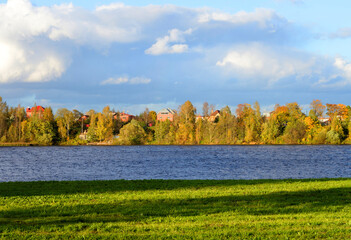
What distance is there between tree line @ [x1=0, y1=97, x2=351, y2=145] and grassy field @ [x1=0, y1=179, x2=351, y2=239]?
101m

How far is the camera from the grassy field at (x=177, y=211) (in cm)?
1050

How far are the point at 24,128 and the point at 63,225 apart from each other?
118192 mm

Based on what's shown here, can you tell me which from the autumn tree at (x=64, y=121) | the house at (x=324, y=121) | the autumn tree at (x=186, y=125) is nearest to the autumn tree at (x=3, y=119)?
the autumn tree at (x=64, y=121)

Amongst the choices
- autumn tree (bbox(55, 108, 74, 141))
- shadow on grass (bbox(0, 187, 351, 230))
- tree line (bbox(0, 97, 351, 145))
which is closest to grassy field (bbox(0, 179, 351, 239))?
shadow on grass (bbox(0, 187, 351, 230))

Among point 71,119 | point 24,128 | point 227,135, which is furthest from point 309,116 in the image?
point 24,128

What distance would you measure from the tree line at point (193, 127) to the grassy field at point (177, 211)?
101 metres

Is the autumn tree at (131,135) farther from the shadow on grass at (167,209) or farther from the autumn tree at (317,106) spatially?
the shadow on grass at (167,209)

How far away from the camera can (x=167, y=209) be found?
13.5 metres

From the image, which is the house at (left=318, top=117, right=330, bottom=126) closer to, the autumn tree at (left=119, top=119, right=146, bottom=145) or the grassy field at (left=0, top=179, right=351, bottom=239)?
the autumn tree at (left=119, top=119, right=146, bottom=145)

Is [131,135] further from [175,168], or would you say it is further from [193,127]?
[175,168]

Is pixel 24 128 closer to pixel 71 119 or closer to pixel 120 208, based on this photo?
pixel 71 119

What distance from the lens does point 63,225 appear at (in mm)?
11367

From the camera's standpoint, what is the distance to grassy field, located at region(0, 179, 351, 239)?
10.5m

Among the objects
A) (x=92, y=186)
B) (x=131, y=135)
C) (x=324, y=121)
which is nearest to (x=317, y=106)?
(x=324, y=121)
